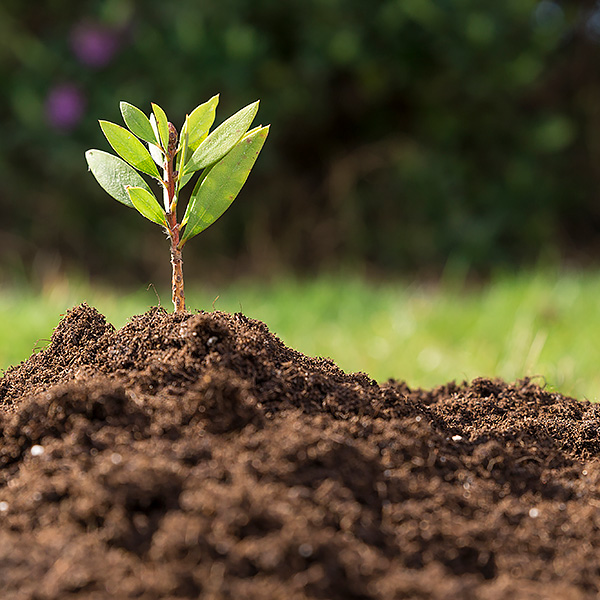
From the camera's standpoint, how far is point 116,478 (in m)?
0.95

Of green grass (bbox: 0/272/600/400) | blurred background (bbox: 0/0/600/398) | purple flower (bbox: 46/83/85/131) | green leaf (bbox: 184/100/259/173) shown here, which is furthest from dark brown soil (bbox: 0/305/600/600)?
purple flower (bbox: 46/83/85/131)

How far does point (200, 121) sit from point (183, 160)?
0.09 meters

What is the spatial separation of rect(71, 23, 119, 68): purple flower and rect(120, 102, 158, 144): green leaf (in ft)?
14.3

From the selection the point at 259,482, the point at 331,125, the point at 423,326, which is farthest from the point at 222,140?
the point at 331,125

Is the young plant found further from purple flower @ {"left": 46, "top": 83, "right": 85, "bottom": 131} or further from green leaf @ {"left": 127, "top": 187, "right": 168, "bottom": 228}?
purple flower @ {"left": 46, "top": 83, "right": 85, "bottom": 131}

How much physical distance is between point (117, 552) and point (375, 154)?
17.7 feet

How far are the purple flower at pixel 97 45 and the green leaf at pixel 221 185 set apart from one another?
4426mm

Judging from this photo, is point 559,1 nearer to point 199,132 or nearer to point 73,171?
point 73,171

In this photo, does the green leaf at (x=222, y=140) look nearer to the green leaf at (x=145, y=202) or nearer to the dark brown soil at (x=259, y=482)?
the green leaf at (x=145, y=202)

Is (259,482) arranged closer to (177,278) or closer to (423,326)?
(177,278)

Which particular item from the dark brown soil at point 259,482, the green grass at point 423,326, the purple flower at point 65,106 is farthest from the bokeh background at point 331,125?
the dark brown soil at point 259,482

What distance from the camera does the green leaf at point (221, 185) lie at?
4.60 feet

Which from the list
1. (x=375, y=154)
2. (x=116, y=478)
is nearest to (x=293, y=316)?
(x=116, y=478)

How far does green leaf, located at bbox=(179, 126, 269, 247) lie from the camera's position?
140 cm
